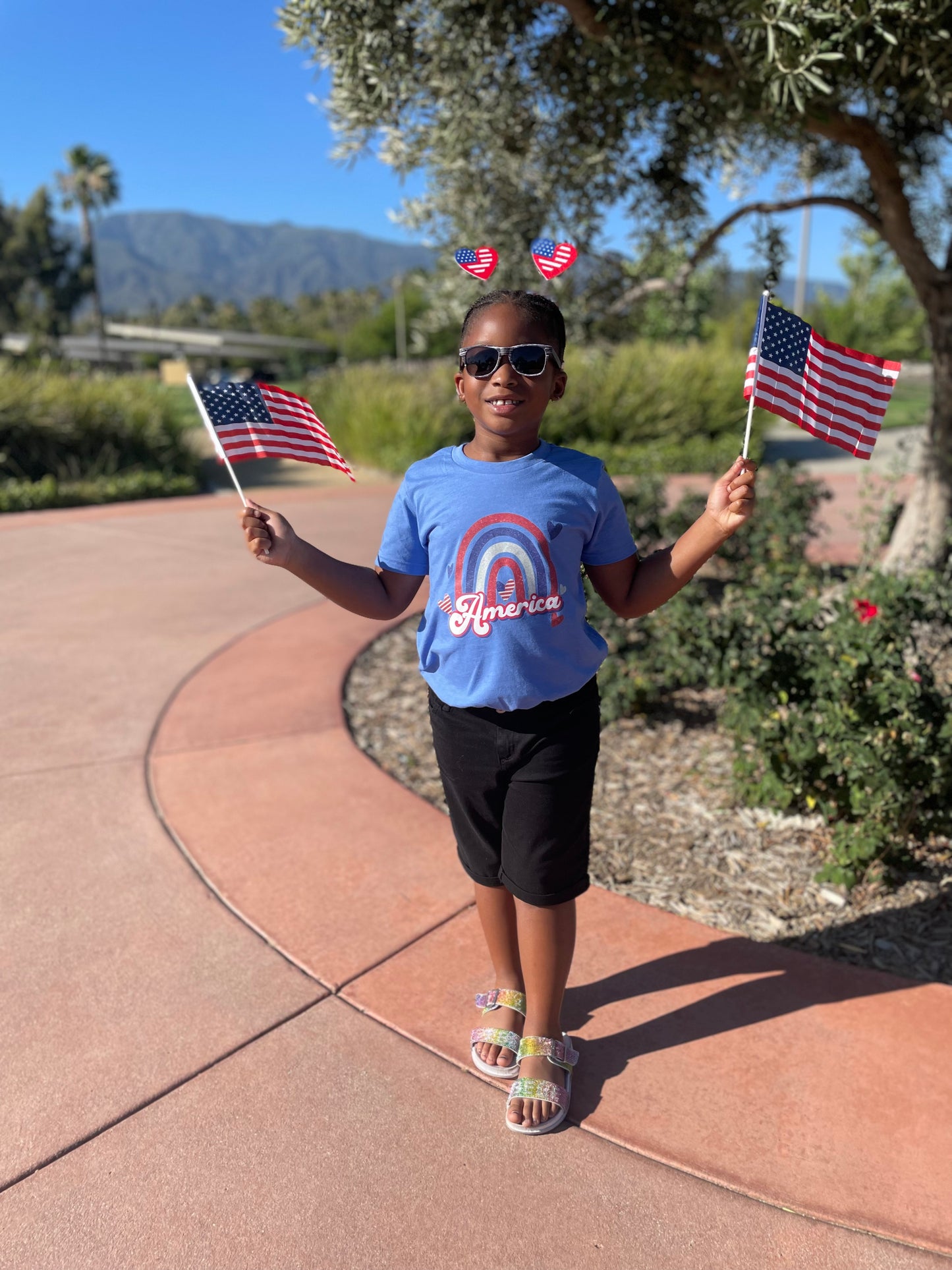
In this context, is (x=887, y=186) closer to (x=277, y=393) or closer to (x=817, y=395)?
(x=817, y=395)

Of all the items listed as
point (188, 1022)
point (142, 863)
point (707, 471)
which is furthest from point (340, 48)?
point (707, 471)

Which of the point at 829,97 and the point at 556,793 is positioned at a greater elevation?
the point at 829,97

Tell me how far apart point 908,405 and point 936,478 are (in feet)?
85.2

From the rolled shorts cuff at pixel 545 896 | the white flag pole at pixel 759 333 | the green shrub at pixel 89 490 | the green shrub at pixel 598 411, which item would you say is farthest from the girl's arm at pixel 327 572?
the green shrub at pixel 598 411

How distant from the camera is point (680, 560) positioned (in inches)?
77.1

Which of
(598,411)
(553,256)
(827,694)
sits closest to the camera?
(553,256)

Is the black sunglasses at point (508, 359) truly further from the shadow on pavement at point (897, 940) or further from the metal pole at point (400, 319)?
the metal pole at point (400, 319)

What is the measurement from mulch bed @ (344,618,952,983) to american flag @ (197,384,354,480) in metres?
1.72

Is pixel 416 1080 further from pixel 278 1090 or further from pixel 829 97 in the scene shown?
pixel 829 97

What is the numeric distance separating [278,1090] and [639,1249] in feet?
2.80

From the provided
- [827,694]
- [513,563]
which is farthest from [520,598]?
[827,694]

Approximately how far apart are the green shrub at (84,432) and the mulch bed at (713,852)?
8624 millimetres

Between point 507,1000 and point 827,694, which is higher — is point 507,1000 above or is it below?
below

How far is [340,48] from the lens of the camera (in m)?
4.07
